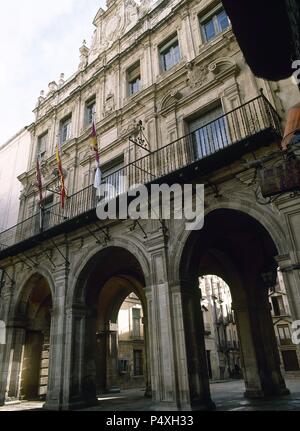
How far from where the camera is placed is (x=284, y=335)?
2970 cm

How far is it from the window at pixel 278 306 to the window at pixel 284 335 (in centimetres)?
122

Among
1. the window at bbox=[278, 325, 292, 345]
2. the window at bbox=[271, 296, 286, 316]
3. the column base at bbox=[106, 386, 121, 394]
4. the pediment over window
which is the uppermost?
the pediment over window

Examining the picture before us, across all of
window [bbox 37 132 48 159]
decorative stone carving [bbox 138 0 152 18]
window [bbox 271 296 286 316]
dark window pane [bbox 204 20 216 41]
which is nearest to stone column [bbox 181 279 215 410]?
dark window pane [bbox 204 20 216 41]

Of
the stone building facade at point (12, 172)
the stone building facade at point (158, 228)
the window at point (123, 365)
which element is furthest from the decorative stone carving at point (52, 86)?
the window at point (123, 365)

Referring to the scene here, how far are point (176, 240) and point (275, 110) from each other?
420 centimetres

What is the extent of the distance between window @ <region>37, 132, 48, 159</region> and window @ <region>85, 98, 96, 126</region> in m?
2.90

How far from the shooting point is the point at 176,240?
8852 millimetres

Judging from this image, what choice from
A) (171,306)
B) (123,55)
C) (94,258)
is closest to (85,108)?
(123,55)

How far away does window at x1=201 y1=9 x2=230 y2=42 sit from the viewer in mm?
11547

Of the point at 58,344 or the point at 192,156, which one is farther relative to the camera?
the point at 58,344

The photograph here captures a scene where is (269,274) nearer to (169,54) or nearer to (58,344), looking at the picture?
(58,344)

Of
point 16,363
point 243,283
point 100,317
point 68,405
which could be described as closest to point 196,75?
point 243,283

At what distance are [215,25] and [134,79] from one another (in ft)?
13.0

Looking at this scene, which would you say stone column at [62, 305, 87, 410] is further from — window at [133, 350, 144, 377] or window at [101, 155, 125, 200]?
window at [133, 350, 144, 377]
